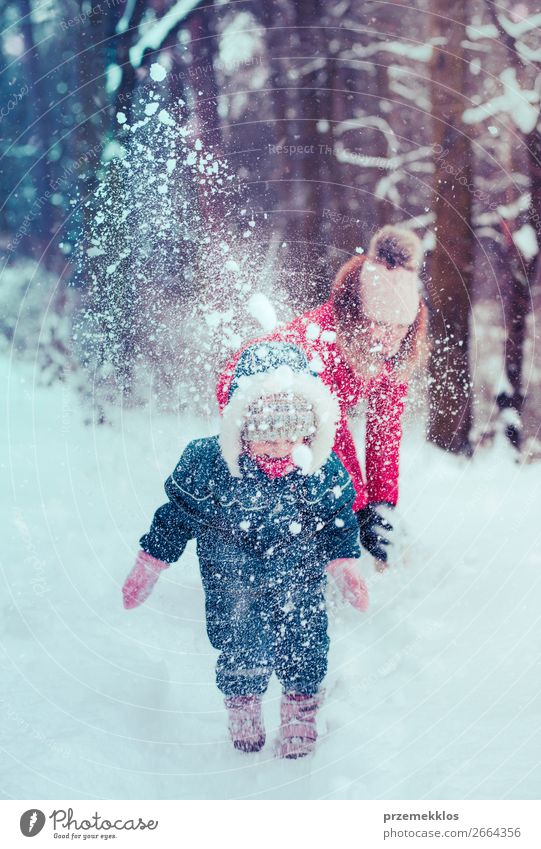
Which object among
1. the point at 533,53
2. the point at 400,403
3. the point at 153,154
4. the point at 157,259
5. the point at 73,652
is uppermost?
the point at 533,53

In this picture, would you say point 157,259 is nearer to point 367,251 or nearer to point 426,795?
point 367,251

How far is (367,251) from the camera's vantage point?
81 centimetres

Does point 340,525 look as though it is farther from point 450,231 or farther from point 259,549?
point 450,231

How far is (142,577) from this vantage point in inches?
30.3

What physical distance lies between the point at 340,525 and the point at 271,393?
0.18 metres

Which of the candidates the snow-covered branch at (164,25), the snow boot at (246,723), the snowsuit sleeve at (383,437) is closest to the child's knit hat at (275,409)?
the snowsuit sleeve at (383,437)

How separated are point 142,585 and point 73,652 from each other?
0.18 meters

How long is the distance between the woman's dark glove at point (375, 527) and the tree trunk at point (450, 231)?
13 cm

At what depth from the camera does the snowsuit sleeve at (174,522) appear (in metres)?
0.75

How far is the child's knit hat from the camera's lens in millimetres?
718

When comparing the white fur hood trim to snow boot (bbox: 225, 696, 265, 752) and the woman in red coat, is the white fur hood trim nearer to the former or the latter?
the woman in red coat

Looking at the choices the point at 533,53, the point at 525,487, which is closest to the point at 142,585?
the point at 525,487

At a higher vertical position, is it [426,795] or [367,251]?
[367,251]

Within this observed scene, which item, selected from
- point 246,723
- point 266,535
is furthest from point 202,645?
point 266,535
